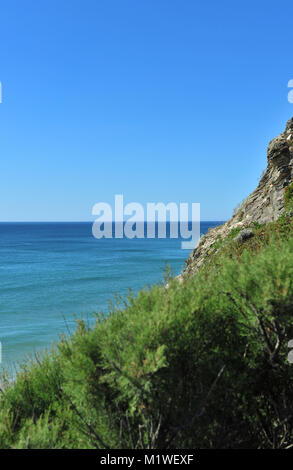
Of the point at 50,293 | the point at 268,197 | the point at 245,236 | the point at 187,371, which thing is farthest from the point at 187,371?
the point at 50,293

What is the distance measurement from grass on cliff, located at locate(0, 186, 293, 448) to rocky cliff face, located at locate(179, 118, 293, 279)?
42.0 feet

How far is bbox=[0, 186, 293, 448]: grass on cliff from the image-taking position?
4852 millimetres

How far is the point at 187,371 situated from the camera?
5.31 m

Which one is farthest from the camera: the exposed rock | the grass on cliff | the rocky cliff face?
the rocky cliff face

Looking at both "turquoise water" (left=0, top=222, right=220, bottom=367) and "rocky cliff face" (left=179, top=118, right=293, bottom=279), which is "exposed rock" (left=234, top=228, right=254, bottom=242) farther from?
"turquoise water" (left=0, top=222, right=220, bottom=367)

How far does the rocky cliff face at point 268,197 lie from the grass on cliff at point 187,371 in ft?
42.0

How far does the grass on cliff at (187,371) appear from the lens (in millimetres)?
4852

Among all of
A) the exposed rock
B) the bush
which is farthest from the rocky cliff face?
the bush

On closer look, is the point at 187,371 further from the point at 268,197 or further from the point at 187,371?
the point at 268,197

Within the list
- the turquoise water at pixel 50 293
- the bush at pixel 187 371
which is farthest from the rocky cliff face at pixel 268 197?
the bush at pixel 187 371

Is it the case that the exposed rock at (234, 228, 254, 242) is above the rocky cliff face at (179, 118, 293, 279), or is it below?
below

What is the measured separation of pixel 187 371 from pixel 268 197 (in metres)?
16.7

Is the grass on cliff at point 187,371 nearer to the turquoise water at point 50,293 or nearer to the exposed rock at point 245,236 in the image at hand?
the turquoise water at point 50,293
